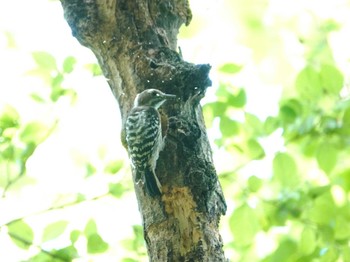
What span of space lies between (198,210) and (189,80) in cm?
62

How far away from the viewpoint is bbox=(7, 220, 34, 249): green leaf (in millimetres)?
3307

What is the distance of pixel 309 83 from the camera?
3557 mm

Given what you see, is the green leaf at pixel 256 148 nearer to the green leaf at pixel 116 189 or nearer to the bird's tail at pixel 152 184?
the green leaf at pixel 116 189

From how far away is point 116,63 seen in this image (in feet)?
10.5

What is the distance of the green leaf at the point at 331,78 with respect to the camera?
3.43m

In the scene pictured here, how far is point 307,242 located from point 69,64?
1.58 metres

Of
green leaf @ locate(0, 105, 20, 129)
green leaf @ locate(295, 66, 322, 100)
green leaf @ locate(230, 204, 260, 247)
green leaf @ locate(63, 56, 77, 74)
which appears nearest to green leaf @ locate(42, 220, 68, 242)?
green leaf @ locate(0, 105, 20, 129)

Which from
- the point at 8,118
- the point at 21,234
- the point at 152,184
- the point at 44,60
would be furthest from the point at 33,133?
the point at 152,184

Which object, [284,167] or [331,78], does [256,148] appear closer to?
[284,167]

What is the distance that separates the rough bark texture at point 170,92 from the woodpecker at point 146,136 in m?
0.04

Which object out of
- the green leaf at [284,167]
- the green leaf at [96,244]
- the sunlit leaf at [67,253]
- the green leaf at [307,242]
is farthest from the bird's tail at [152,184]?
the green leaf at [307,242]

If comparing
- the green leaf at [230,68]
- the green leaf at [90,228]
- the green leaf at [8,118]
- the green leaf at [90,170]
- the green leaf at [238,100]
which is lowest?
the green leaf at [90,228]

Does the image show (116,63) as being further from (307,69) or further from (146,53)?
(307,69)

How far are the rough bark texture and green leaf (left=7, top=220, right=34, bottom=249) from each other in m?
0.72
